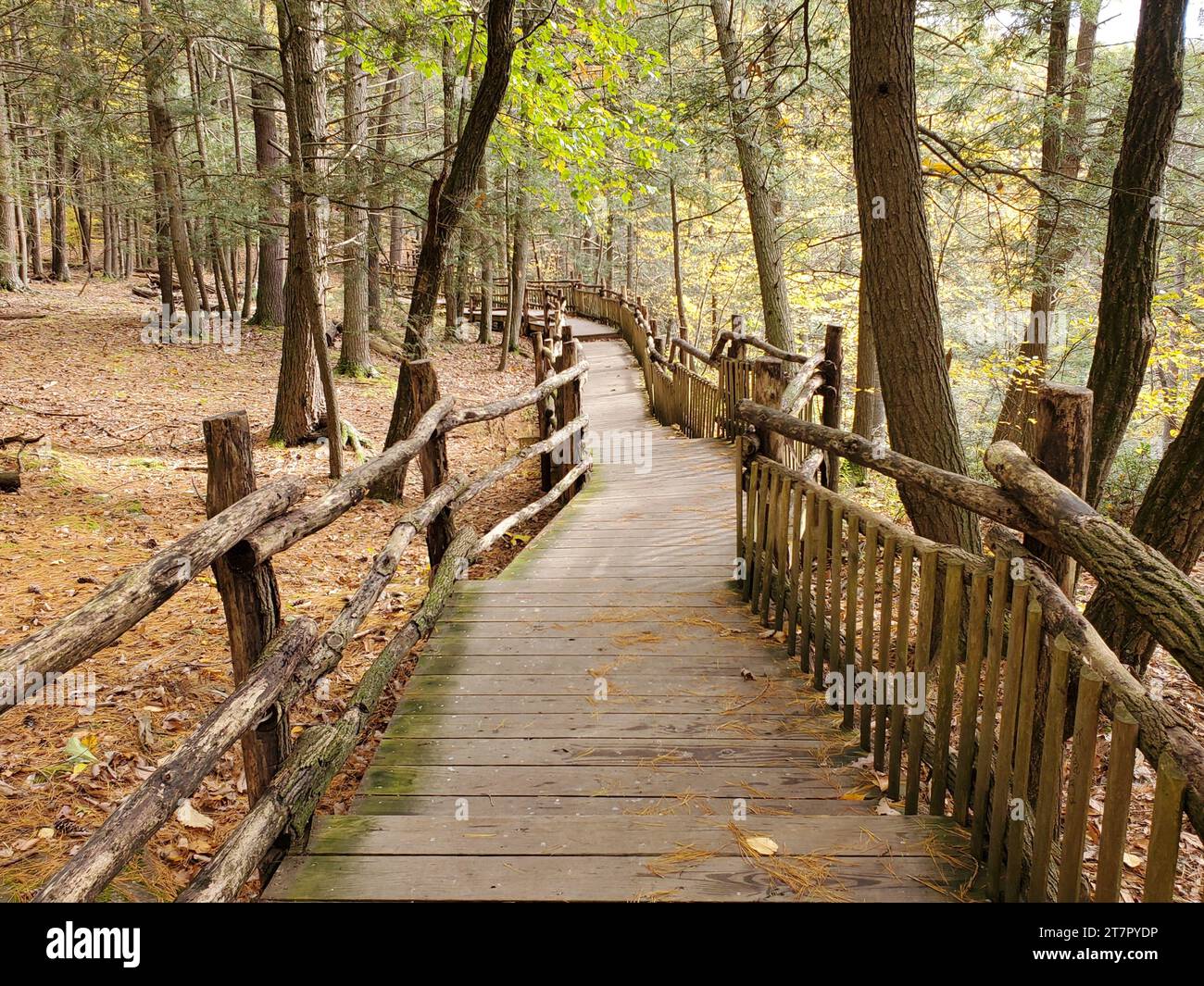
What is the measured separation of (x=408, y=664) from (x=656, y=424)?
368 inches

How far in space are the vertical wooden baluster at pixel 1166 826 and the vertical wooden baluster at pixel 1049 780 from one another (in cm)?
33

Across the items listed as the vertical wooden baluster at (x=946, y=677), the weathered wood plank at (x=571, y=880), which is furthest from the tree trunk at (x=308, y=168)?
the vertical wooden baluster at (x=946, y=677)

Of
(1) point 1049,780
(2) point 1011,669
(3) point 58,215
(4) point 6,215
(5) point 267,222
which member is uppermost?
(3) point 58,215

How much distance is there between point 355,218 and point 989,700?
10.1m

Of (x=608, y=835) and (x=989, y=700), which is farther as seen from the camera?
(x=608, y=835)

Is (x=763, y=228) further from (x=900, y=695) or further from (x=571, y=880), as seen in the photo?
(x=571, y=880)

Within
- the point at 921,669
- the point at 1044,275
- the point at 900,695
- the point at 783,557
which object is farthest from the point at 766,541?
the point at 1044,275

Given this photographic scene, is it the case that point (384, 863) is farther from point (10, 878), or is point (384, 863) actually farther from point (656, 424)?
point (656, 424)

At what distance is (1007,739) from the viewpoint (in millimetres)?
2527

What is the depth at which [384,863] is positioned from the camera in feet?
8.96

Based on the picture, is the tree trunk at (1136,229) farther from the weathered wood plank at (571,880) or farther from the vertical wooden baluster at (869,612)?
the weathered wood plank at (571,880)

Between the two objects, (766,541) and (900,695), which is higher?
(766,541)

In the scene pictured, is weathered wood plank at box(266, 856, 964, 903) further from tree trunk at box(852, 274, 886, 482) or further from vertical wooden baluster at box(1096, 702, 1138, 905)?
tree trunk at box(852, 274, 886, 482)
